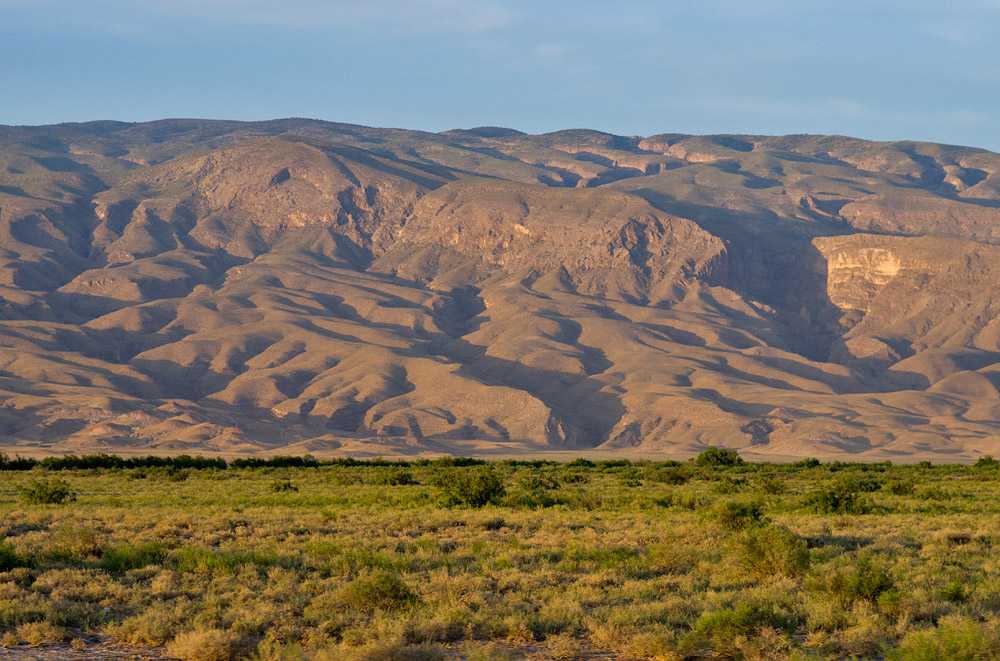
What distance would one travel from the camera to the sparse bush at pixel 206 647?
59.2 ft

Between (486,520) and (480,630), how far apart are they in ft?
45.8

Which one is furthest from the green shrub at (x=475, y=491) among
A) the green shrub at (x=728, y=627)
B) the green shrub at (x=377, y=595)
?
the green shrub at (x=728, y=627)

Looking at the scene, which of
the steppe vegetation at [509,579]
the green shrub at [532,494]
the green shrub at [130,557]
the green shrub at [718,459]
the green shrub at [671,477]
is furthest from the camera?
the green shrub at [718,459]

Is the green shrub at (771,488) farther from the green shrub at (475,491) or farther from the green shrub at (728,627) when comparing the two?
the green shrub at (728,627)

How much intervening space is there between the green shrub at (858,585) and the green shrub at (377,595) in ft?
22.3

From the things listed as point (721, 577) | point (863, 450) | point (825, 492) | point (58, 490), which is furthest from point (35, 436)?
point (721, 577)

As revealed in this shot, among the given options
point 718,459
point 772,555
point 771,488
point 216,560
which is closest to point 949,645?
point 772,555

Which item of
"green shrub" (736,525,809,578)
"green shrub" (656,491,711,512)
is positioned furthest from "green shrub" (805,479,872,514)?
"green shrub" (736,525,809,578)

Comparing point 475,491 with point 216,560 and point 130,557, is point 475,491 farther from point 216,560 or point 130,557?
point 216,560

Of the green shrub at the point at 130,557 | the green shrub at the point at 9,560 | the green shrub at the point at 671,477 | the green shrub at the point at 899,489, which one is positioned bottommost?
the green shrub at the point at 671,477

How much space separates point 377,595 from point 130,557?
645 cm

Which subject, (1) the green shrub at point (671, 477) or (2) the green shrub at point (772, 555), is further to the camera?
(1) the green shrub at point (671, 477)

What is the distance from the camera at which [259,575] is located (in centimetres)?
2416

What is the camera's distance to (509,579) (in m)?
23.7
